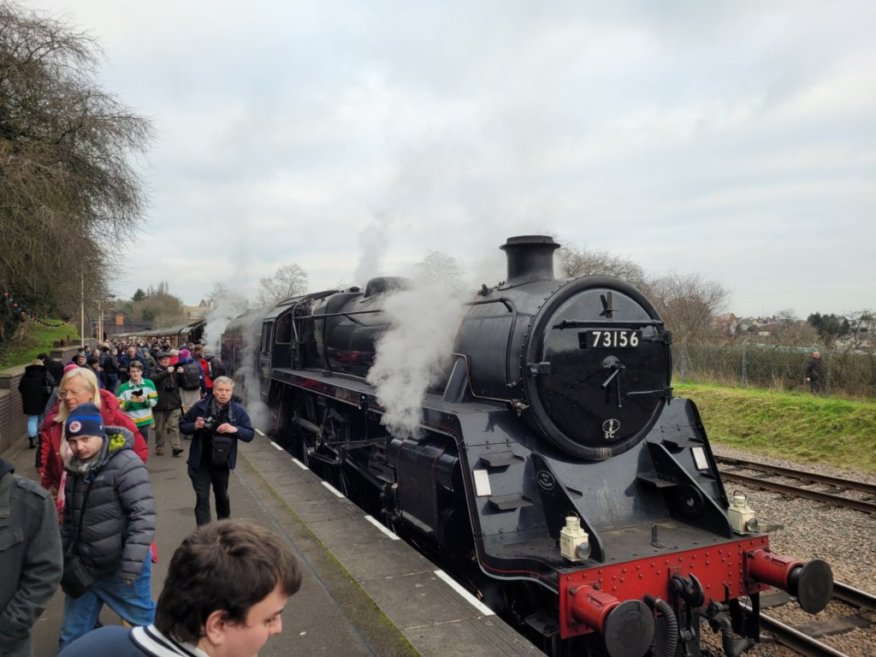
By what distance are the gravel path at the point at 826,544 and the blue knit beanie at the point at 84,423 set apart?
4389mm

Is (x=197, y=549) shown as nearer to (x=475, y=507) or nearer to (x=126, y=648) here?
(x=126, y=648)

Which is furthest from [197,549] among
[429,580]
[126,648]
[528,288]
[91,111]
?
[91,111]

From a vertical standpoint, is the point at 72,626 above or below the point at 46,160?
below

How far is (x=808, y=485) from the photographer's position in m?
8.86

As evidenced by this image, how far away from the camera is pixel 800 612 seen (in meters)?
5.01

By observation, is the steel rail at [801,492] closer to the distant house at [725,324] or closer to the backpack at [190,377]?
the backpack at [190,377]

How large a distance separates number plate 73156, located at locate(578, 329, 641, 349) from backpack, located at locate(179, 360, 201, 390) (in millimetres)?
6577

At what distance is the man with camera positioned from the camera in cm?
474

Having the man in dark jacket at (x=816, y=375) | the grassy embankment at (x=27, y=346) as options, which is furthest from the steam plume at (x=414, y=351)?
the grassy embankment at (x=27, y=346)

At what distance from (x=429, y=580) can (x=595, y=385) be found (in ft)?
5.96

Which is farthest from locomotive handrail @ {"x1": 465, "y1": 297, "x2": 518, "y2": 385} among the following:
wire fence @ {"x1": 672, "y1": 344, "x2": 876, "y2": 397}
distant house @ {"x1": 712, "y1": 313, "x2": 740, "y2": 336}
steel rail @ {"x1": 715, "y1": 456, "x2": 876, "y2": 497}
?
distant house @ {"x1": 712, "y1": 313, "x2": 740, "y2": 336}

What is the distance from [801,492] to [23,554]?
28.5ft

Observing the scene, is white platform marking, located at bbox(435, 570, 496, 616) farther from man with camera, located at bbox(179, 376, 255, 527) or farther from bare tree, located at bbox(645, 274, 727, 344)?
bare tree, located at bbox(645, 274, 727, 344)

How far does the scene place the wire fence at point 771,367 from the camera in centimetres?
1311
